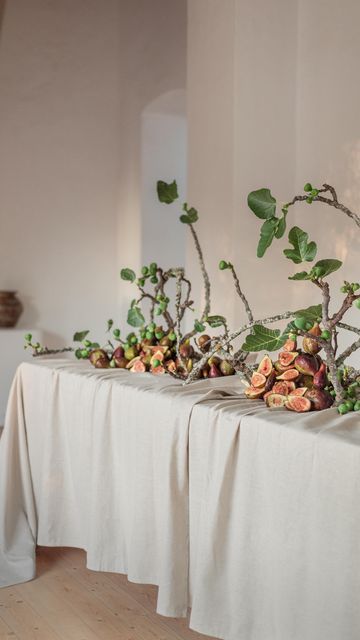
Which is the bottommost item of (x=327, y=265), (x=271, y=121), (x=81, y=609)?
(x=81, y=609)

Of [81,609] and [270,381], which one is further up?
[270,381]

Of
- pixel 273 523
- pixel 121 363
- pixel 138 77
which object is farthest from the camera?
pixel 138 77

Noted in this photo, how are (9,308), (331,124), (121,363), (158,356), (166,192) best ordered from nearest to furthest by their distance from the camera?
(158,356) → (121,363) → (166,192) → (331,124) → (9,308)

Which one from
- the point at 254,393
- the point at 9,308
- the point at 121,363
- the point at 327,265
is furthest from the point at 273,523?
the point at 9,308

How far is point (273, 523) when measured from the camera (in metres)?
1.88

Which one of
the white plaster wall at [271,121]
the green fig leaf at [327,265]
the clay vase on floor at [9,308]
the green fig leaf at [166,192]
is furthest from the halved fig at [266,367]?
the clay vase on floor at [9,308]

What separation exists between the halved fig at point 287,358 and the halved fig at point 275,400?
11cm

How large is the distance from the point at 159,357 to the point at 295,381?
2.32ft

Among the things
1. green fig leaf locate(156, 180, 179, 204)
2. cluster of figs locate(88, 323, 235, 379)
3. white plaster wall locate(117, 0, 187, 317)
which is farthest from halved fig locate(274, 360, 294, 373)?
white plaster wall locate(117, 0, 187, 317)

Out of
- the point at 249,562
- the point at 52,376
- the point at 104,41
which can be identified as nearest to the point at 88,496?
the point at 52,376

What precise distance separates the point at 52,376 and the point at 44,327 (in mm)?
4051

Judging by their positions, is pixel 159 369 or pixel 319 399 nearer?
pixel 319 399

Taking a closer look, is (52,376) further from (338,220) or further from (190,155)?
(190,155)

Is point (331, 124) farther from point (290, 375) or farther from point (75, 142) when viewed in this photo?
point (75, 142)
